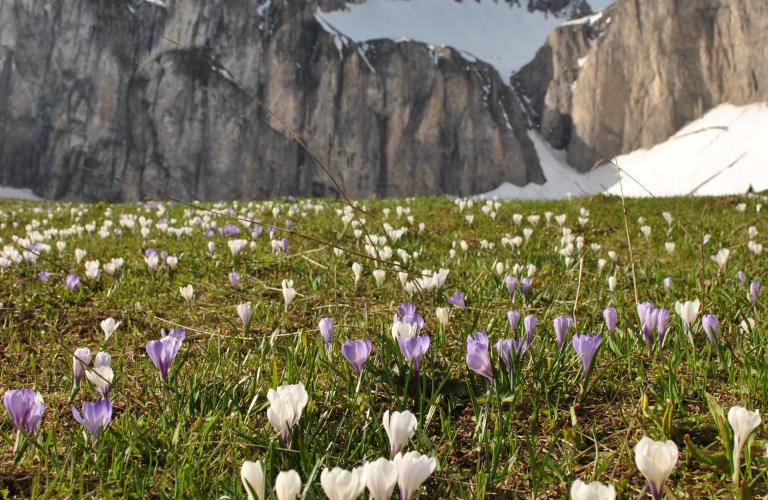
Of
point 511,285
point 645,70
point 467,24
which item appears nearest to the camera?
point 511,285

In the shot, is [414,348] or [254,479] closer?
[254,479]

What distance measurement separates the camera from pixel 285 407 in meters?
1.39

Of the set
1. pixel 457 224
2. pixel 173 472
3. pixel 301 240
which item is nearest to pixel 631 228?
pixel 457 224

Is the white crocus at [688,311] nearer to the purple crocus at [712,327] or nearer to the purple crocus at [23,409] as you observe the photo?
the purple crocus at [712,327]

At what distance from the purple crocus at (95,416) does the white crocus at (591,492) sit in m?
1.40

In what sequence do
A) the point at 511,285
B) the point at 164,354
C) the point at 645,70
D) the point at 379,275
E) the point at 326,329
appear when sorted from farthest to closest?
the point at 645,70, the point at 379,275, the point at 511,285, the point at 326,329, the point at 164,354

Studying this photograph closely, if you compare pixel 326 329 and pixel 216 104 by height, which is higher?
pixel 216 104

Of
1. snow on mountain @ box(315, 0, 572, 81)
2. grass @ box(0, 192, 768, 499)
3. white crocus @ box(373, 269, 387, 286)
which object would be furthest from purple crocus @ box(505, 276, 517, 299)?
snow on mountain @ box(315, 0, 572, 81)

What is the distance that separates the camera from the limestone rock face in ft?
208

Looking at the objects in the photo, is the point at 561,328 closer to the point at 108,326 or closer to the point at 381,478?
the point at 381,478

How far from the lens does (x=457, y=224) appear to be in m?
6.54

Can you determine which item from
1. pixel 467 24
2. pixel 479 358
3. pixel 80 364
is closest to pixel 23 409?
pixel 80 364

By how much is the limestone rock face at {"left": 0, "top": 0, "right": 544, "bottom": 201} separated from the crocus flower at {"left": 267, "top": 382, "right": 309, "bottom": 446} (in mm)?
57788

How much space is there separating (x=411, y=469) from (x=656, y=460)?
2.07 feet
